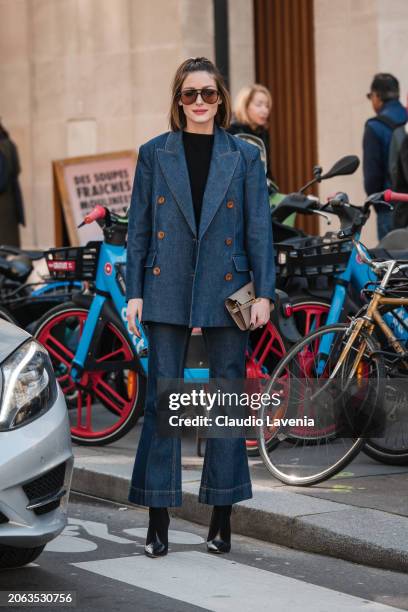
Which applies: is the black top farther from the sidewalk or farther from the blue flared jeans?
the sidewalk

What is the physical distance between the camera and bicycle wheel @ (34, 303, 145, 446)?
838 cm

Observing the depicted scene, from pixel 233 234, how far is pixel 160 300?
38 centimetres

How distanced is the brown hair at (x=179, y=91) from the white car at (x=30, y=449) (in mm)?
1088

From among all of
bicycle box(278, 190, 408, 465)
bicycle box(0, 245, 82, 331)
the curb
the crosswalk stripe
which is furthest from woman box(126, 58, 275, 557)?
bicycle box(0, 245, 82, 331)

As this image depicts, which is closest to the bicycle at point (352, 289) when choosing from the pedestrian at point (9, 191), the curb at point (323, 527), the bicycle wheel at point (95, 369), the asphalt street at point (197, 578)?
the curb at point (323, 527)

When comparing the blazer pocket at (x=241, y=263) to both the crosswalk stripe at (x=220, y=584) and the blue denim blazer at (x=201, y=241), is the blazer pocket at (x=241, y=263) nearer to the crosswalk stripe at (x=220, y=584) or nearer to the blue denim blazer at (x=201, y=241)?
the blue denim blazer at (x=201, y=241)

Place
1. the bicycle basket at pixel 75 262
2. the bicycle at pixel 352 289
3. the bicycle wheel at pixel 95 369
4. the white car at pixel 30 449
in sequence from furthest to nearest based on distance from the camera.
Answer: the bicycle basket at pixel 75 262 < the bicycle wheel at pixel 95 369 < the bicycle at pixel 352 289 < the white car at pixel 30 449

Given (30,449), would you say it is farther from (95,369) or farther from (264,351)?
(95,369)

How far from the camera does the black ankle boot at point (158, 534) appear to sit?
6020 millimetres

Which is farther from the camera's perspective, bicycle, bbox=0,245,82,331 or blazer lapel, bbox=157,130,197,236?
bicycle, bbox=0,245,82,331

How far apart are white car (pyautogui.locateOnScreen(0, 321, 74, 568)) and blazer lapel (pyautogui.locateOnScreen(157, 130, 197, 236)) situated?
80 cm

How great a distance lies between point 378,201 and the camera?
771cm

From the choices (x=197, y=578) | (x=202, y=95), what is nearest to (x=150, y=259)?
(x=202, y=95)

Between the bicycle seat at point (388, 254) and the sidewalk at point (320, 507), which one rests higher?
the bicycle seat at point (388, 254)
